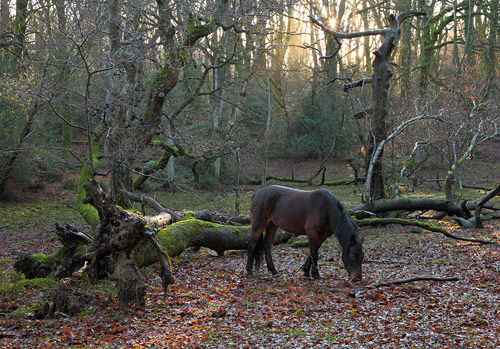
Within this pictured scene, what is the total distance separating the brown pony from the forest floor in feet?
1.36

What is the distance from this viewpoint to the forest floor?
5781mm

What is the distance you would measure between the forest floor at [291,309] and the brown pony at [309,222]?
1.36 ft

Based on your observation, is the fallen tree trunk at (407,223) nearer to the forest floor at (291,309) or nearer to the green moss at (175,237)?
the forest floor at (291,309)

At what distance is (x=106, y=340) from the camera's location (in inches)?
232

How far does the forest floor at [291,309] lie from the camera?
19.0 ft

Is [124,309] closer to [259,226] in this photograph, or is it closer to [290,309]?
[290,309]

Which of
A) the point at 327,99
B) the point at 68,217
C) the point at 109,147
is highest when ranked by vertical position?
the point at 327,99

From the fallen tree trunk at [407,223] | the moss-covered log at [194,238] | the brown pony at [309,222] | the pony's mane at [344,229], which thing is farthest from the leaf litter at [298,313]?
the fallen tree trunk at [407,223]

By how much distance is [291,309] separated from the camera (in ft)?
22.8

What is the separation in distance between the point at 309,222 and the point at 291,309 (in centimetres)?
226

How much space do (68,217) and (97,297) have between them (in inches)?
488

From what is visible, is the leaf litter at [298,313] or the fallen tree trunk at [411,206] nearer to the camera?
the leaf litter at [298,313]

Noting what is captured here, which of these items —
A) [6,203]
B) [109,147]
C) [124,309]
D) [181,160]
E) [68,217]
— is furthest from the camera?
[181,160]

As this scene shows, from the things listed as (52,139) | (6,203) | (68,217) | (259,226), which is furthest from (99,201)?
(52,139)
